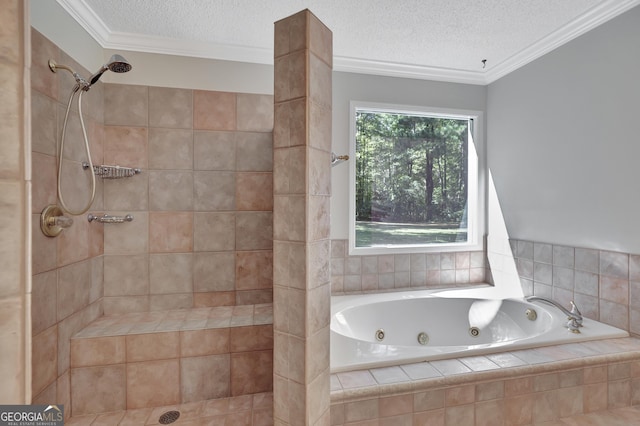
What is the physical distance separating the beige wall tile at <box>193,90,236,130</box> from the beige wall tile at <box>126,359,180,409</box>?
60.3 inches

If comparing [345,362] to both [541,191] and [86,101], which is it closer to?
[541,191]

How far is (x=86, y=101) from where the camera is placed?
1788mm

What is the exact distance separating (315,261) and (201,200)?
1.27m

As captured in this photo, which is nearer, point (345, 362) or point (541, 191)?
point (345, 362)

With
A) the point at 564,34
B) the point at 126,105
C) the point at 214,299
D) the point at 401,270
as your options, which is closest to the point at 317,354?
the point at 214,299

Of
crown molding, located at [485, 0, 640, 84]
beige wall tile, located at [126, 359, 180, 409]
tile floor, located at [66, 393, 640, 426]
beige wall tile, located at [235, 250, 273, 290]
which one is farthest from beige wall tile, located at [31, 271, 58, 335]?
crown molding, located at [485, 0, 640, 84]

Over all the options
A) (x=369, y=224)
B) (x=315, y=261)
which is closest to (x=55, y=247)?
(x=315, y=261)

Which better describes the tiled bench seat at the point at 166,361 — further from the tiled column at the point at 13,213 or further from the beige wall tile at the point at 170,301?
the tiled column at the point at 13,213

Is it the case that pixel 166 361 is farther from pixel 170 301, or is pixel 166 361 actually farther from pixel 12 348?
pixel 12 348

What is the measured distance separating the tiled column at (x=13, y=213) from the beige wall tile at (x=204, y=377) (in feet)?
4.49

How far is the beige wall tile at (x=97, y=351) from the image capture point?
1.59 m

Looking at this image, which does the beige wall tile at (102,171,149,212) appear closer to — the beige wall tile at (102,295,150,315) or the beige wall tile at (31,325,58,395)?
the beige wall tile at (102,295,150,315)

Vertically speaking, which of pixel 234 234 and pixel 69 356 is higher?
pixel 234 234

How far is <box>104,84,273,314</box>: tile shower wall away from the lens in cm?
200
